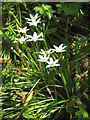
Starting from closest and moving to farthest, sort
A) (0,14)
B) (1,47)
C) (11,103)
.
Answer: (11,103), (1,47), (0,14)

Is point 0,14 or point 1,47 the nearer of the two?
point 1,47

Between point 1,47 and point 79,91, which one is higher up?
point 1,47

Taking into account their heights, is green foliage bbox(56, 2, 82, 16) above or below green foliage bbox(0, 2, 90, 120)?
above

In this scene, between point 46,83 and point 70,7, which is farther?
point 70,7

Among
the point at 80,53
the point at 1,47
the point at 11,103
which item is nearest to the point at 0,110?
the point at 11,103

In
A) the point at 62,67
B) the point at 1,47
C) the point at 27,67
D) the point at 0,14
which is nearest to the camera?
the point at 62,67

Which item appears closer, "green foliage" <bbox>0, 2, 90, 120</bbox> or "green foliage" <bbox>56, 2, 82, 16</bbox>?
"green foliage" <bbox>0, 2, 90, 120</bbox>

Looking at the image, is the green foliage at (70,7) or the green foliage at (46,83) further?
the green foliage at (70,7)

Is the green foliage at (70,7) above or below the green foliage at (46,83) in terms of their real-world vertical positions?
above

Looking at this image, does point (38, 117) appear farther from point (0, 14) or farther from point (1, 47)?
point (0, 14)

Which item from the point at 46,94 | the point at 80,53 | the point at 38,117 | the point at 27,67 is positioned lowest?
the point at 38,117

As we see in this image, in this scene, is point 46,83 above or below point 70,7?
below
